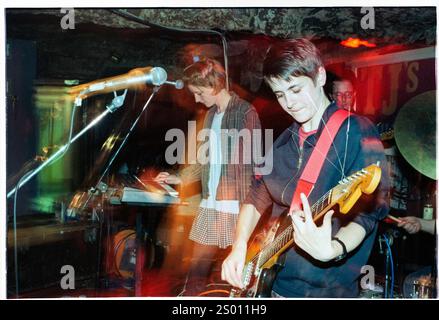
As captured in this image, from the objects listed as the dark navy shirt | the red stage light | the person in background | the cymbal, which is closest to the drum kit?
the cymbal

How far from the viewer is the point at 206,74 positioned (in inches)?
143

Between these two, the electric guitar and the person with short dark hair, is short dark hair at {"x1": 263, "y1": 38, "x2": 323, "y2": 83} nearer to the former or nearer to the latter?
the person with short dark hair

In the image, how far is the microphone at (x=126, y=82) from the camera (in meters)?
3.63

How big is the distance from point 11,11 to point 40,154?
100cm

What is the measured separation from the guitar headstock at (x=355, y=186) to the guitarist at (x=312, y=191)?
0.04 metres

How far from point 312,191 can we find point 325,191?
87 mm

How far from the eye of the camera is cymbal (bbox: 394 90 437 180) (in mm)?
3584

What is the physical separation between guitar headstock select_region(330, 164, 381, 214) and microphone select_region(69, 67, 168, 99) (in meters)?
1.41

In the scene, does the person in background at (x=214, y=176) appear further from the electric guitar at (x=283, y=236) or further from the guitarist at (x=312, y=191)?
the electric guitar at (x=283, y=236)

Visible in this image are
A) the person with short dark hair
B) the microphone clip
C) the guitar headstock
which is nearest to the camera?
the guitar headstock

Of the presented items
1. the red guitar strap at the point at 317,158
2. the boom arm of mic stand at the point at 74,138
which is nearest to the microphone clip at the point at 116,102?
the boom arm of mic stand at the point at 74,138

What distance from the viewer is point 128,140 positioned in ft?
12.0

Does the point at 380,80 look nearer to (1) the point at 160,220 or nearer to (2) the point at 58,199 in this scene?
(1) the point at 160,220
